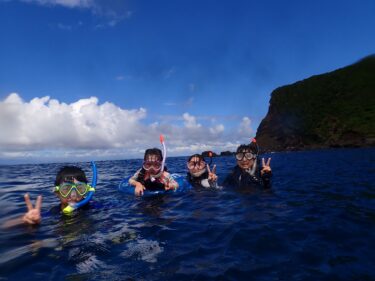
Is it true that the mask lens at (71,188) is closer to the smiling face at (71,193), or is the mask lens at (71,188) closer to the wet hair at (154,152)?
the smiling face at (71,193)

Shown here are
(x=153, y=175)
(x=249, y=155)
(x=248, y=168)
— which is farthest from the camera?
(x=153, y=175)

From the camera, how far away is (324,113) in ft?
283

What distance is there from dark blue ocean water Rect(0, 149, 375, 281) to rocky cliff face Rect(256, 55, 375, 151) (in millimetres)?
67631

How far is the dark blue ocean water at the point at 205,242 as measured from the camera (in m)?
3.73

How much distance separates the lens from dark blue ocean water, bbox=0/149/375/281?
3.73 metres

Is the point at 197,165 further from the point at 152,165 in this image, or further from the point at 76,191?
the point at 76,191

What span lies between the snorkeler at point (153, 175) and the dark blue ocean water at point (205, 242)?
2.10 metres

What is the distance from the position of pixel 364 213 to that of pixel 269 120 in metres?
86.7

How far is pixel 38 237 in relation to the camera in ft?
18.6

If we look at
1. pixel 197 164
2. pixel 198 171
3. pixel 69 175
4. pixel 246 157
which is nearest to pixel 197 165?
pixel 197 164

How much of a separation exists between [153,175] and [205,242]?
5.76 metres

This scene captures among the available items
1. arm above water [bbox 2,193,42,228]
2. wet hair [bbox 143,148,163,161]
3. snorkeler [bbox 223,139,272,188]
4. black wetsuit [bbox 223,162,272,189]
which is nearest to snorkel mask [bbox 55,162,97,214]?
arm above water [bbox 2,193,42,228]

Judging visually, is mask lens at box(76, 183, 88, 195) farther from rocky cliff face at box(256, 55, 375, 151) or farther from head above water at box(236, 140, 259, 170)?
rocky cliff face at box(256, 55, 375, 151)

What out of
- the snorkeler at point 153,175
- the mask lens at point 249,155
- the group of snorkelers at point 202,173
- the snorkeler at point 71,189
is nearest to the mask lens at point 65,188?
the snorkeler at point 71,189
